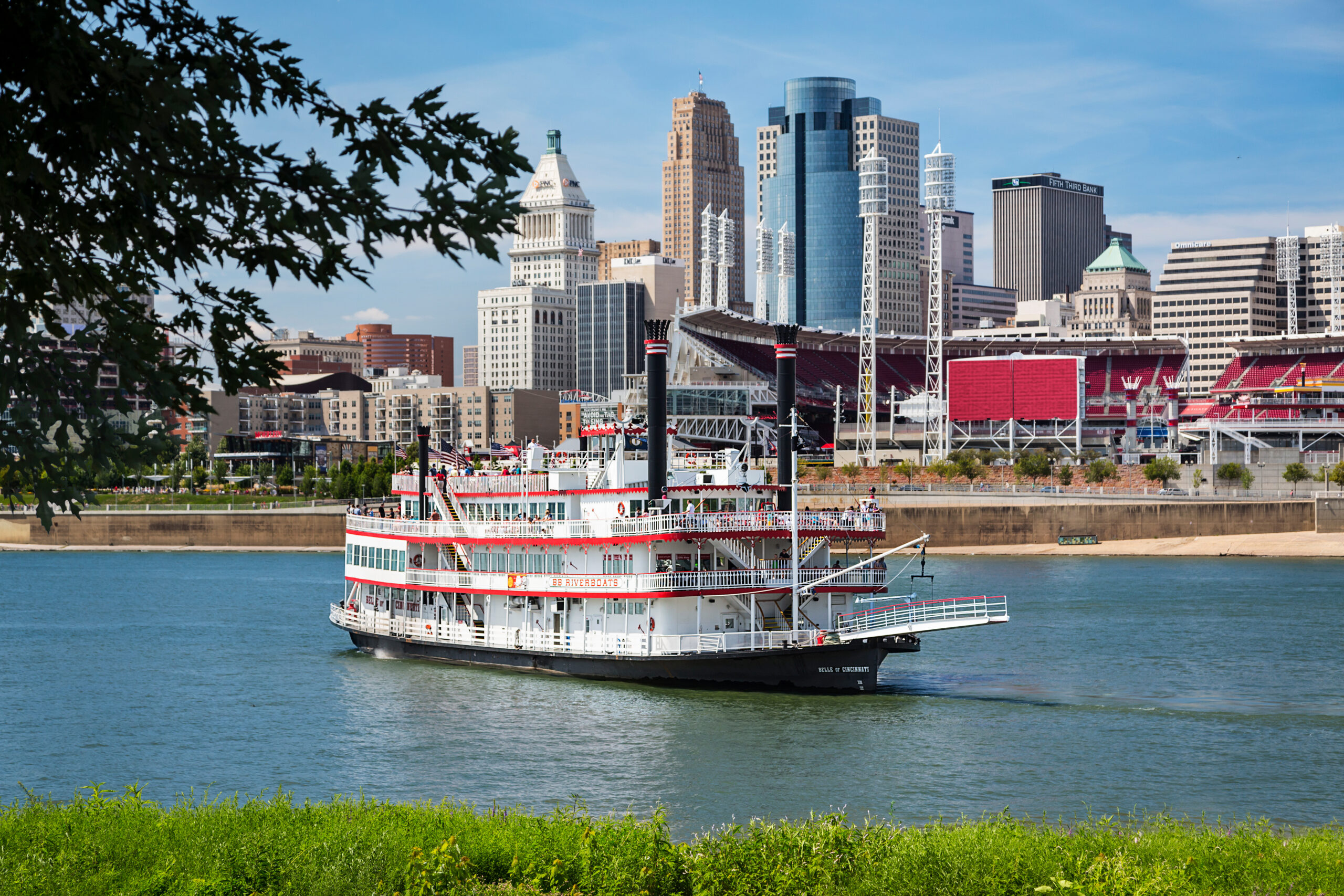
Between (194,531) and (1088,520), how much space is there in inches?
3209

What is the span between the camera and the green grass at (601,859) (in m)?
18.0

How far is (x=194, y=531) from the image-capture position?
135 meters

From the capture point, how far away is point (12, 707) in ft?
150

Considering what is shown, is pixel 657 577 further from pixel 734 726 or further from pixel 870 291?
pixel 870 291

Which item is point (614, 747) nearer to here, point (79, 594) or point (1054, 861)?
point (1054, 861)

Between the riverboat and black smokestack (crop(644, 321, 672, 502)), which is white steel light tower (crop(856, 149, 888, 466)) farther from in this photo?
the riverboat

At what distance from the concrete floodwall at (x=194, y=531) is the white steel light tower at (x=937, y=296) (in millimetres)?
64283

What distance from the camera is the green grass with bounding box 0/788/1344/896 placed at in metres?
18.0

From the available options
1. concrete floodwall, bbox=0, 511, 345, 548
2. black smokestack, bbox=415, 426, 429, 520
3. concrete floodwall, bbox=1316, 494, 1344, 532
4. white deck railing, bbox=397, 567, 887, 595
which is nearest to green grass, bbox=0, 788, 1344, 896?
A: white deck railing, bbox=397, 567, 887, 595

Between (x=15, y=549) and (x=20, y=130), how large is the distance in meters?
134

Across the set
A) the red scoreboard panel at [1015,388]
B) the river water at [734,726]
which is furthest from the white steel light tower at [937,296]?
the river water at [734,726]

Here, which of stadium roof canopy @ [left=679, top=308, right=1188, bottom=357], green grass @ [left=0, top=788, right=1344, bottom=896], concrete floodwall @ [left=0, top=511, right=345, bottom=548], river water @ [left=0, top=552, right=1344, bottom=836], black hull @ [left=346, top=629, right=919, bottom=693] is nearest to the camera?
green grass @ [left=0, top=788, right=1344, bottom=896]

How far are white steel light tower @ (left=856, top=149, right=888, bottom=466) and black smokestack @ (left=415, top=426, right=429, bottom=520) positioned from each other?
3892 inches

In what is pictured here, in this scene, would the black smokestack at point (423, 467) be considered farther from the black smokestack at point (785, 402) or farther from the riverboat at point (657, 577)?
the black smokestack at point (785, 402)
